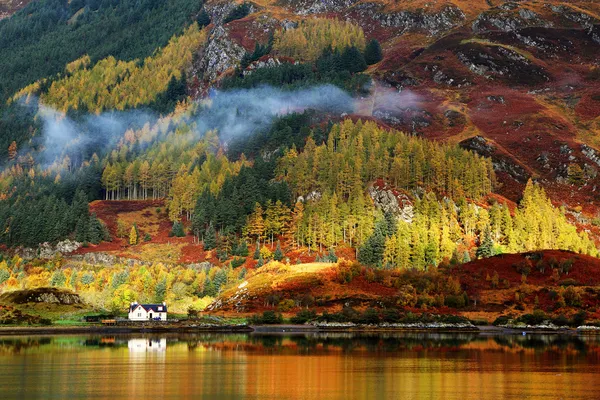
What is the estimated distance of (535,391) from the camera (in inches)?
2803

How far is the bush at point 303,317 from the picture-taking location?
5394 inches

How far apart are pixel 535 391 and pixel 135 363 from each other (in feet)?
139

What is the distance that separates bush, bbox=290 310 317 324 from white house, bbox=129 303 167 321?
22562 mm

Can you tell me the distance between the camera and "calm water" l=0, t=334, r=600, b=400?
232ft

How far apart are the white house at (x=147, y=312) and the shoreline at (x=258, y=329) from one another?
13.7 ft

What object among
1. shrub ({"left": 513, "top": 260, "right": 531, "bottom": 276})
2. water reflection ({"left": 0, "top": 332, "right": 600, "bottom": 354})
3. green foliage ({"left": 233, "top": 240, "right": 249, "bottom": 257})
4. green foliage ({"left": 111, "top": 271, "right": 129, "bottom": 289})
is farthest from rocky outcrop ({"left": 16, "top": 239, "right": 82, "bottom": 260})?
shrub ({"left": 513, "top": 260, "right": 531, "bottom": 276})

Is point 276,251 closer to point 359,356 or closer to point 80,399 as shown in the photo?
point 359,356

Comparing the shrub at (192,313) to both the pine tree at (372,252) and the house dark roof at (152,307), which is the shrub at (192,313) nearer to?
the house dark roof at (152,307)

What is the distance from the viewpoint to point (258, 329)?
132875 millimetres

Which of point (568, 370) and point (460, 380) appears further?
point (568, 370)

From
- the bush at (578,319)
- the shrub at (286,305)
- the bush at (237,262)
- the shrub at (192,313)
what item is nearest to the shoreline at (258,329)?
the bush at (578,319)

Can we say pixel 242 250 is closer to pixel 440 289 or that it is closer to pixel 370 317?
pixel 370 317

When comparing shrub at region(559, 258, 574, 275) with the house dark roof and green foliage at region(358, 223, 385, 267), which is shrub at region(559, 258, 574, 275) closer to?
green foliage at region(358, 223, 385, 267)

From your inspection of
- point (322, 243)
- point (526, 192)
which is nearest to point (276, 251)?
point (322, 243)
